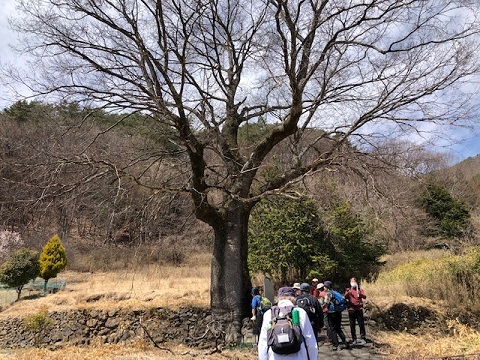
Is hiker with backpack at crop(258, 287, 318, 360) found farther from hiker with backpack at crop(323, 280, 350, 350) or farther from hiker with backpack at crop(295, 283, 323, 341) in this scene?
hiker with backpack at crop(323, 280, 350, 350)

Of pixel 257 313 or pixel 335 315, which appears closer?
pixel 335 315

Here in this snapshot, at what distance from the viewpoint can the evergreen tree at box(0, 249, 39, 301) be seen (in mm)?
18547

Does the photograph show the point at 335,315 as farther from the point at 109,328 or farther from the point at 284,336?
the point at 109,328

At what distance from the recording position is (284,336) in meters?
3.69

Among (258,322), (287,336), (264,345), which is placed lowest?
(258,322)

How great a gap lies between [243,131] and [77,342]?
28.1 ft

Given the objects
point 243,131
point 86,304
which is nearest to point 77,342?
point 86,304

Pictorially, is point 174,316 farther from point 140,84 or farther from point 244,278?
point 140,84

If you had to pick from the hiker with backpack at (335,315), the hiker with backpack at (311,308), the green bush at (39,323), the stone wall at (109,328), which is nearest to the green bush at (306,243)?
the stone wall at (109,328)

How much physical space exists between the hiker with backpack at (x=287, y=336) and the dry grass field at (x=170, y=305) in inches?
137

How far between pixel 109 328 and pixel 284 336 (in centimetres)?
1101

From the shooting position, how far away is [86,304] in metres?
14.8

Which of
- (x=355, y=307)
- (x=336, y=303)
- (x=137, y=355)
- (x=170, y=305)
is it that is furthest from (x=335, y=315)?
(x=170, y=305)

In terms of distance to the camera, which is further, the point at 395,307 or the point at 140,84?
the point at 395,307
